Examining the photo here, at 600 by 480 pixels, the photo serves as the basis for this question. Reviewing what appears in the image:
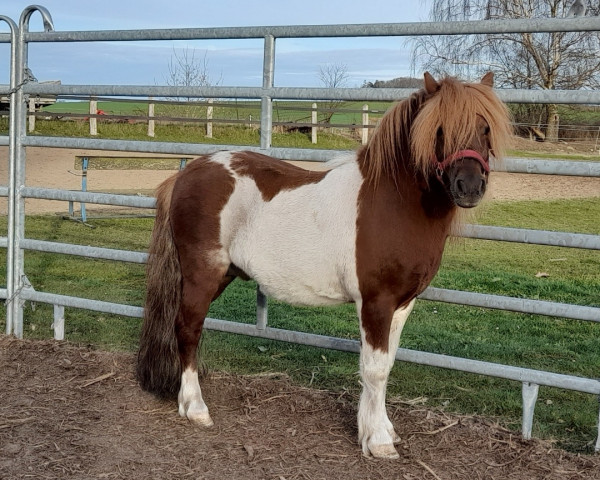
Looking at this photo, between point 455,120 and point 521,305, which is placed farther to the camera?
point 521,305

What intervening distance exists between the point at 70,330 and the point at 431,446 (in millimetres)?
3172

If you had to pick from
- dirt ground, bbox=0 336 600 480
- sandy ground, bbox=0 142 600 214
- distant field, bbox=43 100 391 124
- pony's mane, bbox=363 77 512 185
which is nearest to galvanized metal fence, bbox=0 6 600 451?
dirt ground, bbox=0 336 600 480

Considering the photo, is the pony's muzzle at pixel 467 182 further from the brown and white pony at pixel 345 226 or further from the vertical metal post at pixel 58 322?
the vertical metal post at pixel 58 322

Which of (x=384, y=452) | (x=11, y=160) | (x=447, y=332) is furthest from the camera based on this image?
(x=447, y=332)

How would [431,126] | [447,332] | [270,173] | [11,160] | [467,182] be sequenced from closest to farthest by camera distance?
[467,182], [431,126], [270,173], [11,160], [447,332]

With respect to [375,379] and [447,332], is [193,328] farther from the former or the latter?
[447,332]

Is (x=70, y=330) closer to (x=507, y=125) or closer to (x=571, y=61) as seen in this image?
(x=507, y=125)

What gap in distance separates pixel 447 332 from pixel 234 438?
261 cm

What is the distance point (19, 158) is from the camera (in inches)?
193

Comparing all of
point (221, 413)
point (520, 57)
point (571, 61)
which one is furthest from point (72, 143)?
point (520, 57)

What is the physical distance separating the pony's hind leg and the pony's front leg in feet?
2.73

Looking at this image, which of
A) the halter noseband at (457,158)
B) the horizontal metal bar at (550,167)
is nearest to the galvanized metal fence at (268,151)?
the horizontal metal bar at (550,167)

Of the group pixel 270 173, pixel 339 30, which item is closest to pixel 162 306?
pixel 270 173

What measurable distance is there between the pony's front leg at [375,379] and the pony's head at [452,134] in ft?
2.05
